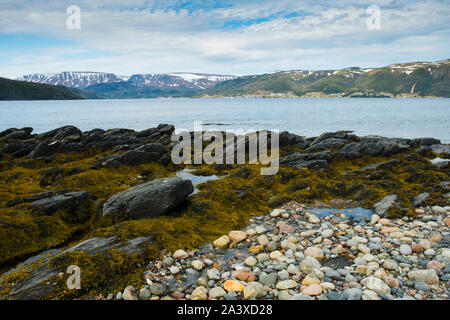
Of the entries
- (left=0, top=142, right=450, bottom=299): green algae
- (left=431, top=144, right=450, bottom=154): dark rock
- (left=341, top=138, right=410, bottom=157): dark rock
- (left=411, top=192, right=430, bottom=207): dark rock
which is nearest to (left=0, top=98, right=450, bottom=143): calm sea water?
(left=431, top=144, right=450, bottom=154): dark rock

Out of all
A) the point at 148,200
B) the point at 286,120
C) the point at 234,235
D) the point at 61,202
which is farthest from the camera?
the point at 286,120

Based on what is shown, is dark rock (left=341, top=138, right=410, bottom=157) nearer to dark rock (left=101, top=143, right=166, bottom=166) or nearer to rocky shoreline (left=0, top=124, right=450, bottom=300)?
rocky shoreline (left=0, top=124, right=450, bottom=300)

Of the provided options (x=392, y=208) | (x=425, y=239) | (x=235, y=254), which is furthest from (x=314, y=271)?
(x=392, y=208)

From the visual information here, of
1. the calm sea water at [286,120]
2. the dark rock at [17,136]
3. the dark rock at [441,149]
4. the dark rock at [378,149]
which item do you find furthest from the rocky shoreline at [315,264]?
the calm sea water at [286,120]

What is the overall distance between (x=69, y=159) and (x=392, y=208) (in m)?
18.5

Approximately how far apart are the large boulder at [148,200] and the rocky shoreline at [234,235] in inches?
1.4

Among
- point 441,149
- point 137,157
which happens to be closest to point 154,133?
point 137,157

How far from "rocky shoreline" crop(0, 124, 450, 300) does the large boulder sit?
0.12 ft

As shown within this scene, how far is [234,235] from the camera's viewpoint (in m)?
7.81

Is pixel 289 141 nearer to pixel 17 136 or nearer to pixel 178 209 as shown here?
pixel 178 209

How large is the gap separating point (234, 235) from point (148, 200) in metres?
3.09

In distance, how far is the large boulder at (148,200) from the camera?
8.92 metres

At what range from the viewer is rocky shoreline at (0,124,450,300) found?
5.54 meters

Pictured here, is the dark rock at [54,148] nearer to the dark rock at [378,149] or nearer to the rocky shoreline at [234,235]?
the rocky shoreline at [234,235]
